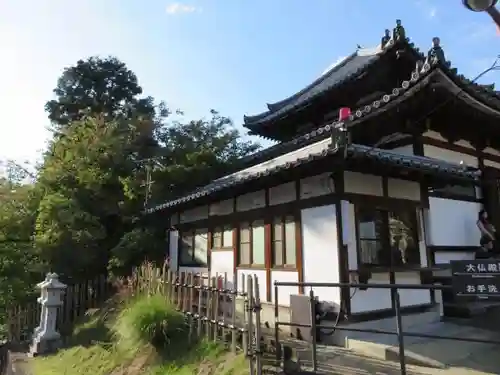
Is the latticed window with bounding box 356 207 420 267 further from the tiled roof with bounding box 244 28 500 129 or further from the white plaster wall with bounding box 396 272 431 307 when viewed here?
the tiled roof with bounding box 244 28 500 129

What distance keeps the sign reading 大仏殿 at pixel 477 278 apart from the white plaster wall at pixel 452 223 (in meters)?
4.19

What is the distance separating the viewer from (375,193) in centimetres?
754

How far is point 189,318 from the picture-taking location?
6.81 metres

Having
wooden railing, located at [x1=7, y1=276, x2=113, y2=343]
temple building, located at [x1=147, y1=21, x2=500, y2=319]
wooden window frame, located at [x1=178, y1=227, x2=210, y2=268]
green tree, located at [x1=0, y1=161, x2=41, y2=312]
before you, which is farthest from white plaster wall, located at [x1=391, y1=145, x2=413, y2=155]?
green tree, located at [x1=0, y1=161, x2=41, y2=312]

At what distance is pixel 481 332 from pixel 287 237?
12.4ft

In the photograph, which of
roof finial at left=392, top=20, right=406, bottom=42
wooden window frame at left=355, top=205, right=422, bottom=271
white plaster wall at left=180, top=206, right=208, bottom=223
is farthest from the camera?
white plaster wall at left=180, top=206, right=208, bottom=223

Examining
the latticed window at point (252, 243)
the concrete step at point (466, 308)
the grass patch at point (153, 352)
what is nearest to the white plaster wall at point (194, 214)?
the latticed window at point (252, 243)

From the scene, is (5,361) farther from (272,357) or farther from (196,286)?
(272,357)

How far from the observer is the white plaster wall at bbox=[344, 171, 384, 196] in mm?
7128

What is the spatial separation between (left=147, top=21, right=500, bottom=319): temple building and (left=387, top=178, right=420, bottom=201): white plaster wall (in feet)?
0.07

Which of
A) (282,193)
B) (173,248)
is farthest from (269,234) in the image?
(173,248)

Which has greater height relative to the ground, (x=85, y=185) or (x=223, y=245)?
(x=85, y=185)

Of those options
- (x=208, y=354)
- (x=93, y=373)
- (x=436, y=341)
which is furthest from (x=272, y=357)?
(x=93, y=373)

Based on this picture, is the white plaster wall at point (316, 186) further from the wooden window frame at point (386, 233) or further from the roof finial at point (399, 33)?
the roof finial at point (399, 33)
